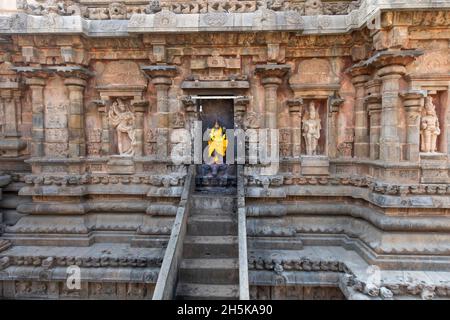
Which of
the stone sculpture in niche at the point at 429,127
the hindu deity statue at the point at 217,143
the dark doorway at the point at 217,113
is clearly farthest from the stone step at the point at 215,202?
the stone sculpture in niche at the point at 429,127

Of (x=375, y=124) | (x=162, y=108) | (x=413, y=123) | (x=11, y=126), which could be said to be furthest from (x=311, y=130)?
(x=11, y=126)

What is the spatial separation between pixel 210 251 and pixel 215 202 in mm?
1359

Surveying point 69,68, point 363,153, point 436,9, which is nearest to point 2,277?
point 69,68

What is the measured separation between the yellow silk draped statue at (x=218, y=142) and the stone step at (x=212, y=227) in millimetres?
2416

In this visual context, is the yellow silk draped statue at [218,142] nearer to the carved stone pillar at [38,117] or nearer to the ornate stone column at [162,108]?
the ornate stone column at [162,108]

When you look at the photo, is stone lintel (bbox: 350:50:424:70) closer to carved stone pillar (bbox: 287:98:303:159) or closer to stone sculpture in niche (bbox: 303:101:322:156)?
stone sculpture in niche (bbox: 303:101:322:156)

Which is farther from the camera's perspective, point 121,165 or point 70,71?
point 121,165

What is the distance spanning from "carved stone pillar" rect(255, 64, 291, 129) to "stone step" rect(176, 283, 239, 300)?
424 centimetres

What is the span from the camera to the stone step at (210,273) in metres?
5.61

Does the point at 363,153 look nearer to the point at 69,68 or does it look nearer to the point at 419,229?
the point at 419,229

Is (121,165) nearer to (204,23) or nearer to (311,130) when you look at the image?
(204,23)

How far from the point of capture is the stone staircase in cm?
545

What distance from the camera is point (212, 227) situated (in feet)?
21.4
